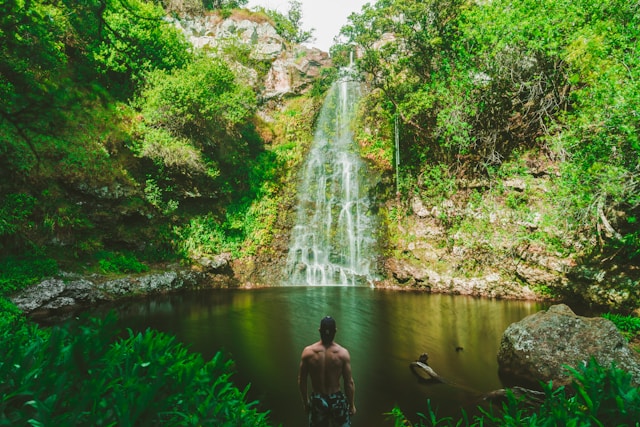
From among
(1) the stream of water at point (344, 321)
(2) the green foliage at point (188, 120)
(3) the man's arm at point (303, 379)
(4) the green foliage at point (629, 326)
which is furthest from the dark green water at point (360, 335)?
(2) the green foliage at point (188, 120)

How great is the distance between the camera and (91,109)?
17750 mm

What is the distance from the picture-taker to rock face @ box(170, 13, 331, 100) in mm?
30875

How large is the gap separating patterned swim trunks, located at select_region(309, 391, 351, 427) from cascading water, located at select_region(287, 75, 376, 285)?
14.7 meters

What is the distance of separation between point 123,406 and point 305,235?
18703 millimetres

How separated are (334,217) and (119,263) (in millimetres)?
12001

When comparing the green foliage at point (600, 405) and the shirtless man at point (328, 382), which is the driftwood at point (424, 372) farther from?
the green foliage at point (600, 405)

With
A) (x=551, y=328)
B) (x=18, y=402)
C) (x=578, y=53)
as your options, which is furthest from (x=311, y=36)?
(x=18, y=402)

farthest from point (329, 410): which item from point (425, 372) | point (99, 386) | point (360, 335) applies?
point (360, 335)

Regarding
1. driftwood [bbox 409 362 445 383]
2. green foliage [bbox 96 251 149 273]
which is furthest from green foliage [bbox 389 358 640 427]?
green foliage [bbox 96 251 149 273]

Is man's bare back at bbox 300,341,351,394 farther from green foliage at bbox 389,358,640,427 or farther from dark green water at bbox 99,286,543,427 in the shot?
dark green water at bbox 99,286,543,427

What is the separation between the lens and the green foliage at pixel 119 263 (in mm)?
14656

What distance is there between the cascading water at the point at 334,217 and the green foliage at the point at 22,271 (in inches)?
437

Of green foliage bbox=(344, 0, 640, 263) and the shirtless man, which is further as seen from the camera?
green foliage bbox=(344, 0, 640, 263)

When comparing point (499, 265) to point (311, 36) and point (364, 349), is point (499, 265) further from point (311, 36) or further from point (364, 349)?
point (311, 36)
